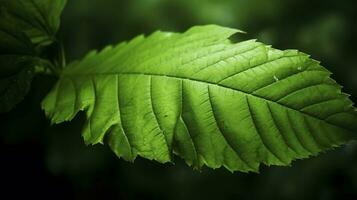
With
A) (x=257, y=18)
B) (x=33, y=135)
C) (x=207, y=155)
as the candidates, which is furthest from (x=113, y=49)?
(x=257, y=18)

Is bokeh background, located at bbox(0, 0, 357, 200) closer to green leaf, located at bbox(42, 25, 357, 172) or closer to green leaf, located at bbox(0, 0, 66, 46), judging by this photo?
green leaf, located at bbox(0, 0, 66, 46)

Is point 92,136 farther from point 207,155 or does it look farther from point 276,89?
→ point 276,89

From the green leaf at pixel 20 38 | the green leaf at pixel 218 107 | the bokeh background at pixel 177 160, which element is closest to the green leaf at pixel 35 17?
the green leaf at pixel 20 38

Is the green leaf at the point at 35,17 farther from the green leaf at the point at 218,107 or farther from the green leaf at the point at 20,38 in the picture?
the green leaf at the point at 218,107

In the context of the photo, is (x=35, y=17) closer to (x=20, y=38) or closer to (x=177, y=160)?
(x=20, y=38)

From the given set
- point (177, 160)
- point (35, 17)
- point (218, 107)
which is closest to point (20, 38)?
point (35, 17)
